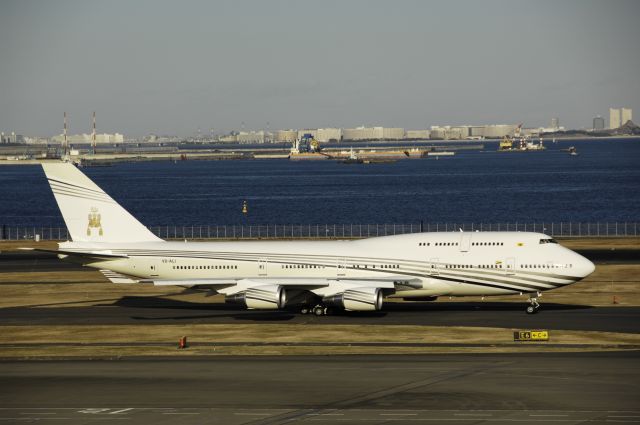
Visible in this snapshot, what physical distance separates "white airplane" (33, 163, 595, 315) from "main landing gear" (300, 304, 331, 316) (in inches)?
2.5

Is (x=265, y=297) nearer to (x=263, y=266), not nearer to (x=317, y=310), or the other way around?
(x=263, y=266)

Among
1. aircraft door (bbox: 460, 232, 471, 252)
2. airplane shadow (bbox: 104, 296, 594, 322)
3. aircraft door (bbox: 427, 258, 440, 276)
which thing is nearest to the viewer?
aircraft door (bbox: 427, 258, 440, 276)

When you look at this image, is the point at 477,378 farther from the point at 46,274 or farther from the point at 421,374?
the point at 46,274

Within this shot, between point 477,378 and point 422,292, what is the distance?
21.4 meters

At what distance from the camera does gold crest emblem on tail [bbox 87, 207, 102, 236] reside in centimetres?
6800

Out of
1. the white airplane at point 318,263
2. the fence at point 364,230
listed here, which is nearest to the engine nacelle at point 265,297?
the white airplane at point 318,263

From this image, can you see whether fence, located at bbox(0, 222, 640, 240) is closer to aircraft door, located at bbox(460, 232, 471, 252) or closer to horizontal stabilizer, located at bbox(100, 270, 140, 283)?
horizontal stabilizer, located at bbox(100, 270, 140, 283)

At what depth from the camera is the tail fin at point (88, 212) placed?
6800cm

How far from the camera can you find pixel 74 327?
6072cm

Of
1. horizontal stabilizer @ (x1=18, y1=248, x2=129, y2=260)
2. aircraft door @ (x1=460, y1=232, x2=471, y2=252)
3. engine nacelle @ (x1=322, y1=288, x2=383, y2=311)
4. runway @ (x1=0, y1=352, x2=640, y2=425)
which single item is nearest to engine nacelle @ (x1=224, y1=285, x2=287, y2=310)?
engine nacelle @ (x1=322, y1=288, x2=383, y2=311)

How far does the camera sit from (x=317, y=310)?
214 ft

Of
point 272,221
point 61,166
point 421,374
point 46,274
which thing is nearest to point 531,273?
point 421,374

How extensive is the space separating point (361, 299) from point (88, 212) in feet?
64.8

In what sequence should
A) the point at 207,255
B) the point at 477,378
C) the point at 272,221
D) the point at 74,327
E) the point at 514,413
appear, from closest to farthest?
the point at 514,413 < the point at 477,378 < the point at 74,327 < the point at 207,255 < the point at 272,221
